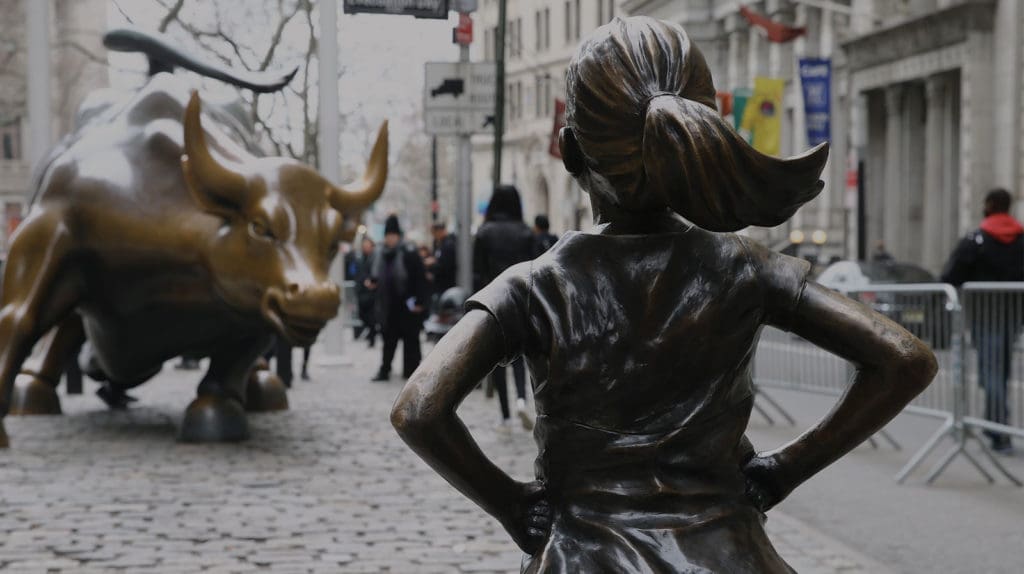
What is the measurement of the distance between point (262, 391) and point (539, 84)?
2403 inches

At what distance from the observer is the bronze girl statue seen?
243 centimetres

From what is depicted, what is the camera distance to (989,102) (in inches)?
1184

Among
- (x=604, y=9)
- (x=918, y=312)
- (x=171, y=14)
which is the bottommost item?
(x=918, y=312)

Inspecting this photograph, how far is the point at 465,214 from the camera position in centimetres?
1611

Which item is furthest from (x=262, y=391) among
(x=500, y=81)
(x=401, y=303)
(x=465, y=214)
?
(x=500, y=81)

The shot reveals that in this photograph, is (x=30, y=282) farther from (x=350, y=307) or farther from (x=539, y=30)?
(x=539, y=30)

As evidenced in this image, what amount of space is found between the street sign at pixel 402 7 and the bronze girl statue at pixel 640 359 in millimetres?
11478

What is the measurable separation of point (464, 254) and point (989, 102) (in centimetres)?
1843

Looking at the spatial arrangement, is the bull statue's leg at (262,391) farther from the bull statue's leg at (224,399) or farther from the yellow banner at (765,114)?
the yellow banner at (765,114)

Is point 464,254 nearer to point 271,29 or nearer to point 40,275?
point 40,275

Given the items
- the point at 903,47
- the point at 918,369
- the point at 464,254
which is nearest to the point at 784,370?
the point at 464,254

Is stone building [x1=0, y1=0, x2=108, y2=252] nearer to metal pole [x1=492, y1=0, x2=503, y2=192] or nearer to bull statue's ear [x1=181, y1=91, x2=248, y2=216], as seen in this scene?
metal pole [x1=492, y1=0, x2=503, y2=192]

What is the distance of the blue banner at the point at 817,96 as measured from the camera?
29.3 metres

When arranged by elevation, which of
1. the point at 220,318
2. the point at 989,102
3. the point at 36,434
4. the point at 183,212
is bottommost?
the point at 36,434
